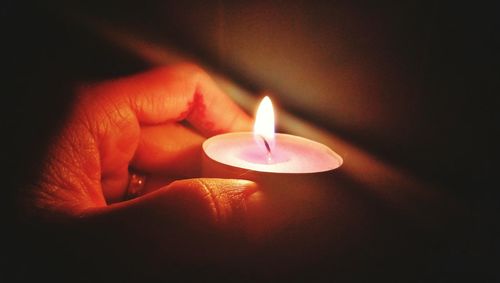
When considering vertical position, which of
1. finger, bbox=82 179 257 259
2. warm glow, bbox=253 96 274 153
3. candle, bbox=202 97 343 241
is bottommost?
finger, bbox=82 179 257 259

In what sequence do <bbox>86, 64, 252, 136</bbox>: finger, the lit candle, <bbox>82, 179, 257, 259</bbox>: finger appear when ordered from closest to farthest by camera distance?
1. <bbox>82, 179, 257, 259</bbox>: finger
2. the lit candle
3. <bbox>86, 64, 252, 136</bbox>: finger

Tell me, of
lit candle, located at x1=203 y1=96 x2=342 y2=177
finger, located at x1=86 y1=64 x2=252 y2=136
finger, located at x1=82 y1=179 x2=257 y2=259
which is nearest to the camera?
finger, located at x1=82 y1=179 x2=257 y2=259

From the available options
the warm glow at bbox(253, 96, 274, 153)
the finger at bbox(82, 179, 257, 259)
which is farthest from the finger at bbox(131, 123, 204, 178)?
the finger at bbox(82, 179, 257, 259)

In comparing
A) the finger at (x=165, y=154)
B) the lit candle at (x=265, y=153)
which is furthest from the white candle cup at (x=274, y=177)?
the finger at (x=165, y=154)

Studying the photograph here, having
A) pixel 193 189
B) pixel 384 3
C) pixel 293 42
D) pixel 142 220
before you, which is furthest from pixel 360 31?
pixel 142 220

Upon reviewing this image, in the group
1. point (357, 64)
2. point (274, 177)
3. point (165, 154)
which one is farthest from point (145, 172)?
point (357, 64)

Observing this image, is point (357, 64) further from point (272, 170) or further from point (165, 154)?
point (165, 154)

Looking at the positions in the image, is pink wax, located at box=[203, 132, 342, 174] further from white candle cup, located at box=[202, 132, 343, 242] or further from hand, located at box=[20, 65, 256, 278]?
hand, located at box=[20, 65, 256, 278]

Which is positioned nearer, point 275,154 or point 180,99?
point 275,154

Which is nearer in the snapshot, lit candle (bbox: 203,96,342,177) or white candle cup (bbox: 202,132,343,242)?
white candle cup (bbox: 202,132,343,242)
